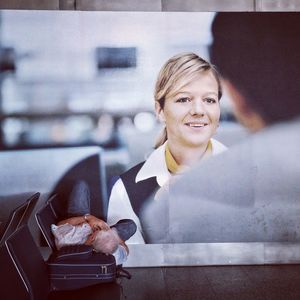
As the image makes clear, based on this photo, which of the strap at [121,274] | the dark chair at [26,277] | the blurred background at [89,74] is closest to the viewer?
the dark chair at [26,277]

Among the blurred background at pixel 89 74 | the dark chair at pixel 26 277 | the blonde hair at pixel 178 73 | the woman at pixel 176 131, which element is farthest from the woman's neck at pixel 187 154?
the dark chair at pixel 26 277

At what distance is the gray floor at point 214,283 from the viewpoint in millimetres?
4547

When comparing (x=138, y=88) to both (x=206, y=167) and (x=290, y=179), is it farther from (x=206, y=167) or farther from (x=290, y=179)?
(x=290, y=179)

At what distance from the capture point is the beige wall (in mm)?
5379

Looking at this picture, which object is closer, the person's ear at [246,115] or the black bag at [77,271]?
the black bag at [77,271]

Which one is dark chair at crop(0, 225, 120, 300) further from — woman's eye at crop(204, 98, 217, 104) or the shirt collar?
woman's eye at crop(204, 98, 217, 104)

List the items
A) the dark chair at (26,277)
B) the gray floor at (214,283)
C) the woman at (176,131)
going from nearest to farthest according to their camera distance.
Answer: the dark chair at (26,277) < the gray floor at (214,283) < the woman at (176,131)

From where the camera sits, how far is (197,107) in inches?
215

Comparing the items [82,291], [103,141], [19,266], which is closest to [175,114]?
[103,141]

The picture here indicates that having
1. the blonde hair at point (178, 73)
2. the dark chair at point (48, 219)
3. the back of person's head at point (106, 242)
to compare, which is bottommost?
the back of person's head at point (106, 242)

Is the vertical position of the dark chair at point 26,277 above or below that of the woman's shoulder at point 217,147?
below

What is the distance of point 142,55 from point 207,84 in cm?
78

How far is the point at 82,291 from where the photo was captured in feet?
11.3

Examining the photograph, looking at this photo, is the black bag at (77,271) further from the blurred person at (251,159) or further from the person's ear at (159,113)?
the person's ear at (159,113)
